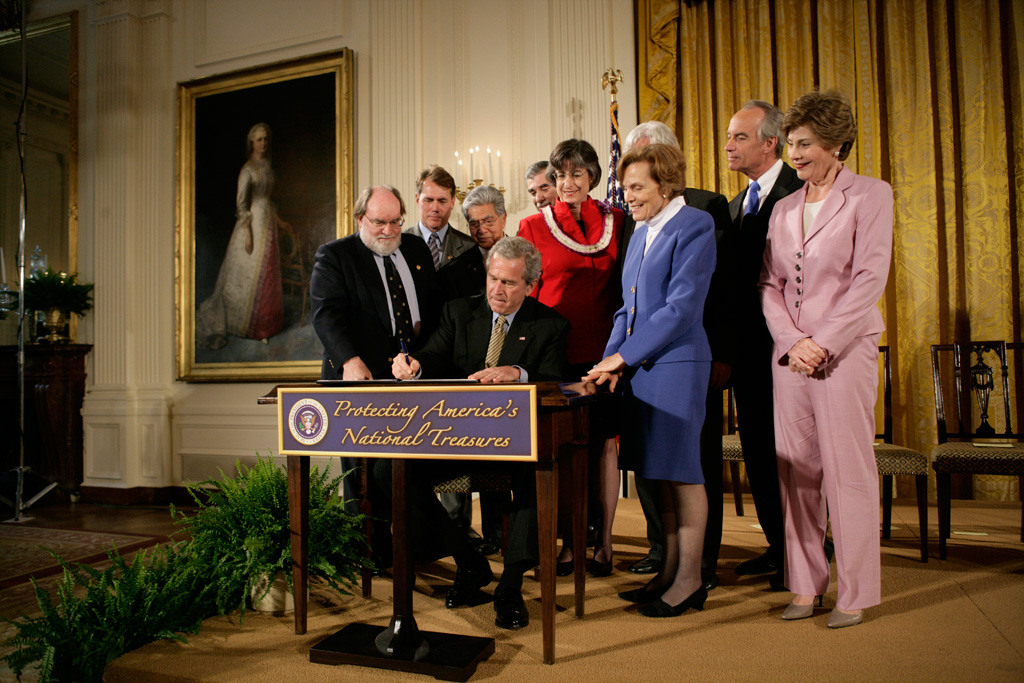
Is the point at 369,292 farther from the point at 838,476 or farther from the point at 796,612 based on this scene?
the point at 796,612

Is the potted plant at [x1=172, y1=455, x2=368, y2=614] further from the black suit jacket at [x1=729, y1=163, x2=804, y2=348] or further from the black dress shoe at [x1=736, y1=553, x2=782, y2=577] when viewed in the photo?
the black suit jacket at [x1=729, y1=163, x2=804, y2=348]

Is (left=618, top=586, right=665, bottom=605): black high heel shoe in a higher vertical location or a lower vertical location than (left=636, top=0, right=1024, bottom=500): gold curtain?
lower

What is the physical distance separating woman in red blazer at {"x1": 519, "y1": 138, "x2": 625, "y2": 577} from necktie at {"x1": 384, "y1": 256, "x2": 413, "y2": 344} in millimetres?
585

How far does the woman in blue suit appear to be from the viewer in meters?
2.36

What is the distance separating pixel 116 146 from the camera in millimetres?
6164

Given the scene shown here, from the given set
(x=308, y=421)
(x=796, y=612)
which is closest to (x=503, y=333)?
(x=308, y=421)

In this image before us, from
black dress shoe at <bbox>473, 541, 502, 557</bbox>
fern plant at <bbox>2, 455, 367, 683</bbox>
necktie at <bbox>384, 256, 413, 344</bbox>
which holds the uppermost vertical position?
necktie at <bbox>384, 256, 413, 344</bbox>

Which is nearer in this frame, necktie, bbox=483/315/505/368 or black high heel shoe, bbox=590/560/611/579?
necktie, bbox=483/315/505/368

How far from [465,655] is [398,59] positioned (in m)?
4.75

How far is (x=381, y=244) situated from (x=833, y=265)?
171 centimetres

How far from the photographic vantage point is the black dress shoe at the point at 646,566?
2986 millimetres

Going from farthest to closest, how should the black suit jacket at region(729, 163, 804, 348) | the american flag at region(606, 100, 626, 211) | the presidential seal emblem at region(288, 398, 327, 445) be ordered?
the american flag at region(606, 100, 626, 211), the black suit jacket at region(729, 163, 804, 348), the presidential seal emblem at region(288, 398, 327, 445)

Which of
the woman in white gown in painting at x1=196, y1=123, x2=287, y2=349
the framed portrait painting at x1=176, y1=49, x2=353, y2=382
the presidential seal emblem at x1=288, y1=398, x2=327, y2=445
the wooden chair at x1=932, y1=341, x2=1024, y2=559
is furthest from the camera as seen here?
the woman in white gown in painting at x1=196, y1=123, x2=287, y2=349

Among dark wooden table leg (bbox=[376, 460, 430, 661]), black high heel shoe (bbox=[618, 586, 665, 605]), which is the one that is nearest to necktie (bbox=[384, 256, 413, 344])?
dark wooden table leg (bbox=[376, 460, 430, 661])
